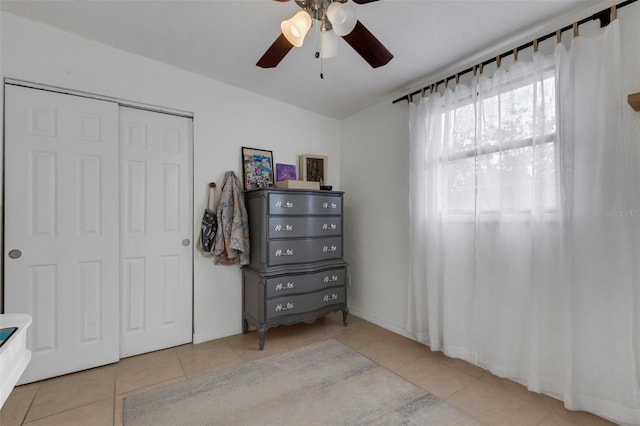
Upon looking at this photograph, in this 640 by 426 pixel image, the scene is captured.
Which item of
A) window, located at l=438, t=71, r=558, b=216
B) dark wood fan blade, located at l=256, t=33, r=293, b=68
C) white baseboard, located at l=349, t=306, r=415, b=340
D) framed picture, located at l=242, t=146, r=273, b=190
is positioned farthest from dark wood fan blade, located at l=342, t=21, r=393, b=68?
white baseboard, located at l=349, t=306, r=415, b=340

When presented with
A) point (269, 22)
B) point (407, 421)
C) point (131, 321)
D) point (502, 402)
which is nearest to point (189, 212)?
point (131, 321)

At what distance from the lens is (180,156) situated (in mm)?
2678

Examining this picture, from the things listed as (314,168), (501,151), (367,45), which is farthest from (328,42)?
(314,168)

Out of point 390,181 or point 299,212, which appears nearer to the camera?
point 299,212

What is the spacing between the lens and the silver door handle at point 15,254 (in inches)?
78.0

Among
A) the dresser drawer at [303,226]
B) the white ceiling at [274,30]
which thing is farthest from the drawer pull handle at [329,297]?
the white ceiling at [274,30]

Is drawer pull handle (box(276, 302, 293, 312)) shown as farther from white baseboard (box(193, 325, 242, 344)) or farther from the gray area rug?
white baseboard (box(193, 325, 242, 344))

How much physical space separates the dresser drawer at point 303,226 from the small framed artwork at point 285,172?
64 cm

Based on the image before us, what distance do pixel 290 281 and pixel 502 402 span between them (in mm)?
1815

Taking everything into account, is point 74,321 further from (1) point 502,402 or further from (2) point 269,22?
(1) point 502,402

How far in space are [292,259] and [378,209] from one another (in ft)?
3.78

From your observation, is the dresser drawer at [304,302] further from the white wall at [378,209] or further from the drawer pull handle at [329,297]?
the white wall at [378,209]

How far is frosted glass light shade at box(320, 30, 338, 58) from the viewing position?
1527mm

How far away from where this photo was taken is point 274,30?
2049mm
